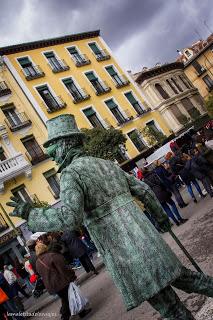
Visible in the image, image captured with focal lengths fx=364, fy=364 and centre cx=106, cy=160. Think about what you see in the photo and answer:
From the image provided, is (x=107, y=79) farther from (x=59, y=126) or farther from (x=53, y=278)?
(x=59, y=126)

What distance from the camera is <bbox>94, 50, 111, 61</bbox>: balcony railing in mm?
34106

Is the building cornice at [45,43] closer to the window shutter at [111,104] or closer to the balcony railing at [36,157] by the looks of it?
the window shutter at [111,104]

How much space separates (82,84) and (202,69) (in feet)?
79.5

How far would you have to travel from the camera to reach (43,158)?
2502 centimetres

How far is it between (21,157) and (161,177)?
619 inches

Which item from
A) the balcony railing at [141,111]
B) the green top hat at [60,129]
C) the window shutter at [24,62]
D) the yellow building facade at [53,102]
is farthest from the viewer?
the balcony railing at [141,111]

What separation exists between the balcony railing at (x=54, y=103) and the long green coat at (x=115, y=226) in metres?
26.1

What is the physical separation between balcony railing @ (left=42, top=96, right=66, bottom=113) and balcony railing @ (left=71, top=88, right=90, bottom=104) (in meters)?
1.42

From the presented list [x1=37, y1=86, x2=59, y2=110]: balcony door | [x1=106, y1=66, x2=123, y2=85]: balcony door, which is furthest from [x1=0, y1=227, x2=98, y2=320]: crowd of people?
[x1=106, y1=66, x2=123, y2=85]: balcony door

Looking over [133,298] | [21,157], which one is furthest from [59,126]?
[21,157]

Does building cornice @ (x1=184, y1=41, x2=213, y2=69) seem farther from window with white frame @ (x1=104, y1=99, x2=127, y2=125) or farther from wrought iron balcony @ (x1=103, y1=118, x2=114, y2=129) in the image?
wrought iron balcony @ (x1=103, y1=118, x2=114, y2=129)

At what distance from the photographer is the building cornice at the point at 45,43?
2842 centimetres

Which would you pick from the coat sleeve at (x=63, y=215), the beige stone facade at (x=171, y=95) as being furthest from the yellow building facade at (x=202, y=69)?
the coat sleeve at (x=63, y=215)

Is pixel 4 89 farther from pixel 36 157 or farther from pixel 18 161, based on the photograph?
pixel 18 161
